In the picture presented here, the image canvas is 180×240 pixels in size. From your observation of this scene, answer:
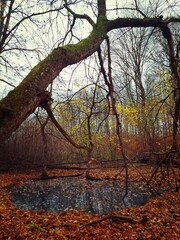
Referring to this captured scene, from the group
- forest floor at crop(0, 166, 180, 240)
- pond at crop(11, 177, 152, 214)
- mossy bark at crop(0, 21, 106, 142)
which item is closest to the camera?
mossy bark at crop(0, 21, 106, 142)

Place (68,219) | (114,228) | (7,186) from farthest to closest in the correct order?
(7,186)
(68,219)
(114,228)

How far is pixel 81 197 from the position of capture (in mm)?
6465

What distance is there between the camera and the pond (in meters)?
5.45

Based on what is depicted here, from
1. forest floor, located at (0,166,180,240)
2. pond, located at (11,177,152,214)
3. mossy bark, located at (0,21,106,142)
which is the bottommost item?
pond, located at (11,177,152,214)

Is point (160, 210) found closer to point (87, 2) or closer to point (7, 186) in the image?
point (87, 2)

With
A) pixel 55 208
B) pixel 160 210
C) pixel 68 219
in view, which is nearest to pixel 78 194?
pixel 55 208

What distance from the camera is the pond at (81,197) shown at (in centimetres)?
545

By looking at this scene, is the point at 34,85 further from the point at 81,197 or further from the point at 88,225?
the point at 81,197

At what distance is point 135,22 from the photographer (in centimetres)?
241

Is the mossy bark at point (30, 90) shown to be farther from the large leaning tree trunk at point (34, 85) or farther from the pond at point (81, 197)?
the pond at point (81, 197)

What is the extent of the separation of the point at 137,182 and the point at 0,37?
8745 mm

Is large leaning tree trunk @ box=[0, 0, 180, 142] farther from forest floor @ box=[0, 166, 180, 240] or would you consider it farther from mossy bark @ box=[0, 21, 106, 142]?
forest floor @ box=[0, 166, 180, 240]

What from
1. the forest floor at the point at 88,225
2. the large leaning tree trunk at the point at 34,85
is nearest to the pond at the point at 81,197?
the forest floor at the point at 88,225

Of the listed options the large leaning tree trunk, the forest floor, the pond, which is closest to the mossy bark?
the large leaning tree trunk
